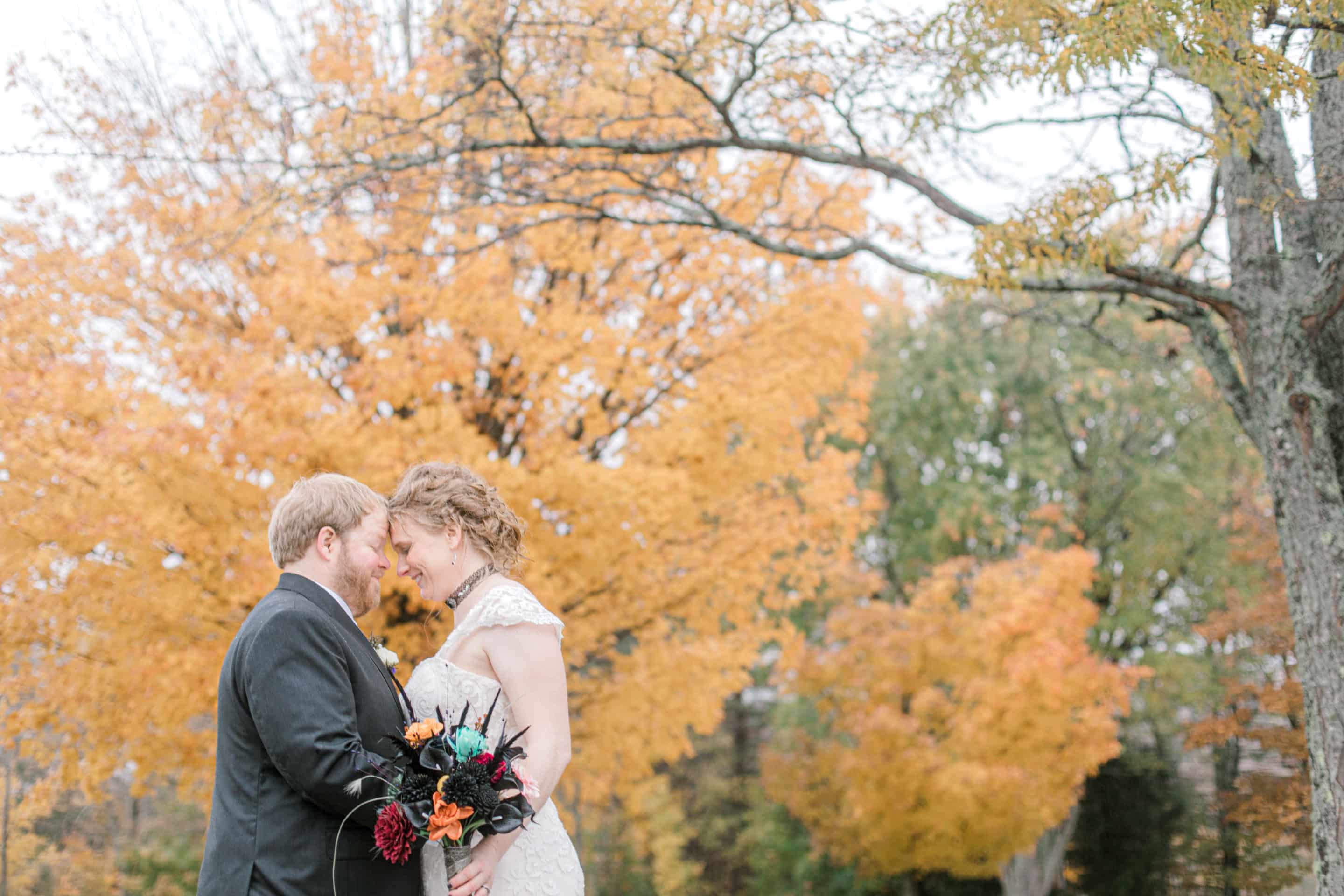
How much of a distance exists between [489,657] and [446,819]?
54cm

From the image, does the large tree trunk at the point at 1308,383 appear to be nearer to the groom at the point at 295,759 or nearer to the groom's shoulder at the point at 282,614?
the groom at the point at 295,759

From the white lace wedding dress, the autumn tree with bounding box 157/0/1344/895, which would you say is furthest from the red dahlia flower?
the autumn tree with bounding box 157/0/1344/895

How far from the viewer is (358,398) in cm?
653

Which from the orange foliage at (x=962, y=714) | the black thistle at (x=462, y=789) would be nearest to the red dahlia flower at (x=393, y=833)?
the black thistle at (x=462, y=789)

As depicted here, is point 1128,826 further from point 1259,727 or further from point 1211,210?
point 1211,210

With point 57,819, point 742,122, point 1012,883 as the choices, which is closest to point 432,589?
point 742,122

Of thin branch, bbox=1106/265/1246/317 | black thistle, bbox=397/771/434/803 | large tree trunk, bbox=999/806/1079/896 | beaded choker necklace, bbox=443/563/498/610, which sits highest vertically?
thin branch, bbox=1106/265/1246/317

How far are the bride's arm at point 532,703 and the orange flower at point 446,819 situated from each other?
28 cm

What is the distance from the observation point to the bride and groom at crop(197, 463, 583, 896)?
2.45m

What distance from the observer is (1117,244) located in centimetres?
436

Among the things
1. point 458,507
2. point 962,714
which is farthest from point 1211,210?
point 962,714

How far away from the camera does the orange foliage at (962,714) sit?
38.6ft

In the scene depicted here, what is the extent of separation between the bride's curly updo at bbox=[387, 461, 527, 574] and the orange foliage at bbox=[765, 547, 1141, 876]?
8391mm

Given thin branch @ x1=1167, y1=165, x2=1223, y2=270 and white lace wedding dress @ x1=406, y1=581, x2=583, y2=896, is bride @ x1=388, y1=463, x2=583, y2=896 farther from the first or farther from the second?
thin branch @ x1=1167, y1=165, x2=1223, y2=270
